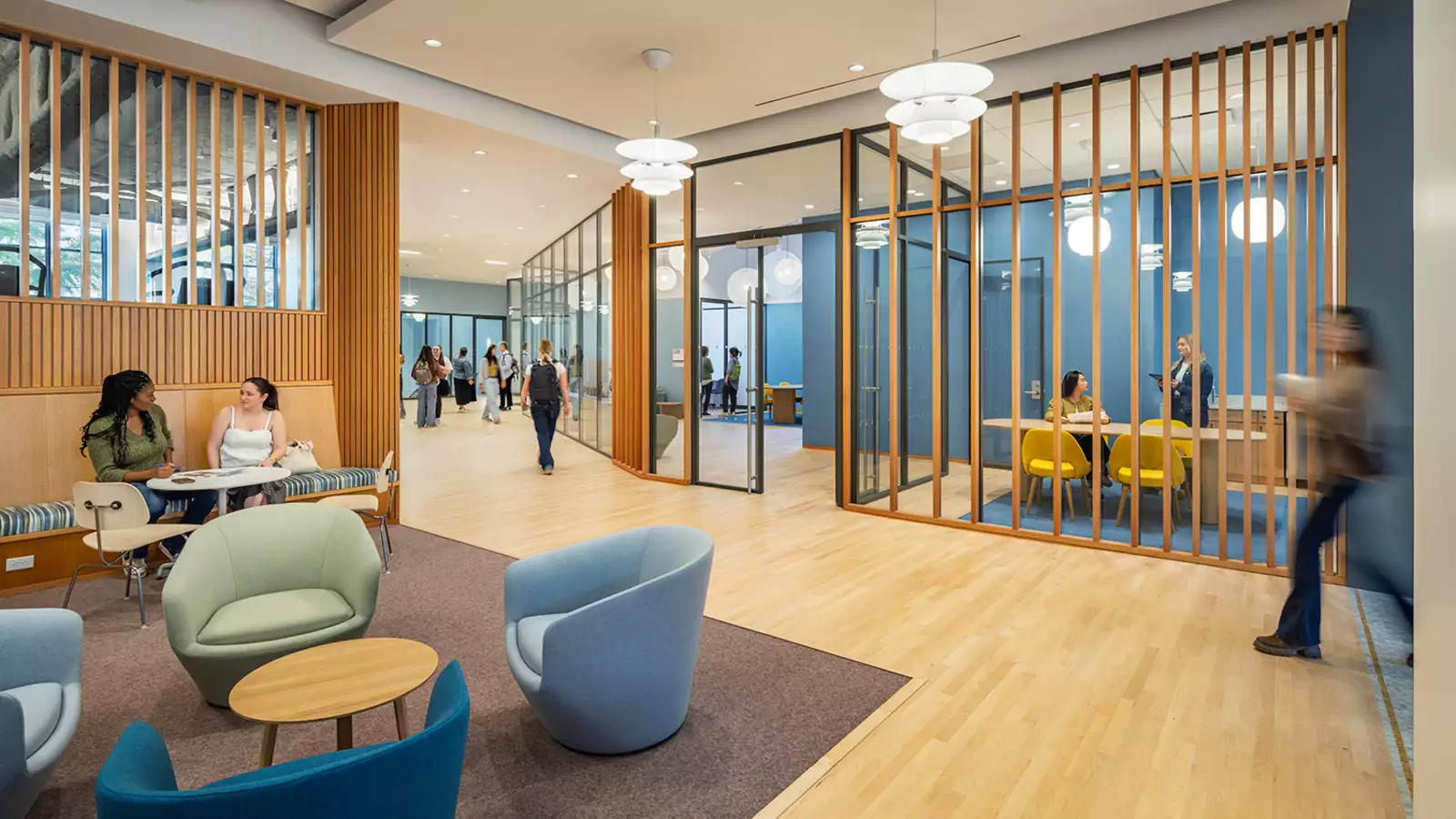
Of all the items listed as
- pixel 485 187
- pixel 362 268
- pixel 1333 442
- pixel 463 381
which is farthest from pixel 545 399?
pixel 463 381

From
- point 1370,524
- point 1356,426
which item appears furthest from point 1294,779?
point 1370,524

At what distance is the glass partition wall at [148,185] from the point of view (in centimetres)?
566

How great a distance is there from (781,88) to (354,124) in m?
3.98

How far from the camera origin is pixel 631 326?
9883 mm

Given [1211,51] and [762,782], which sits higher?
[1211,51]

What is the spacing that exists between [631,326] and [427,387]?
7.75 metres

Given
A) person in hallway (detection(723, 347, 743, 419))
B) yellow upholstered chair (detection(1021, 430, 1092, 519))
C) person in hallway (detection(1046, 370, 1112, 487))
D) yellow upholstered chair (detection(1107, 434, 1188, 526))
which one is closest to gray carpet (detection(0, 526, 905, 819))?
yellow upholstered chair (detection(1107, 434, 1188, 526))

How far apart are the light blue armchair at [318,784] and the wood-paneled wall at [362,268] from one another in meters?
5.86

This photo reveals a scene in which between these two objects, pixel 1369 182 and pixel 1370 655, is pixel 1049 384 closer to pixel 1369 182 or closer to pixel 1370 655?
pixel 1369 182

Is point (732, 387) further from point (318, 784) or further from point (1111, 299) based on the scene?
→ point (318, 784)

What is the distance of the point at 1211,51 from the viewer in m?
5.71

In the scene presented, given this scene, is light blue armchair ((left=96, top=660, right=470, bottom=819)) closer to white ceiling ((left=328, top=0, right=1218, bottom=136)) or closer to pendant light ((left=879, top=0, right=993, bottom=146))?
pendant light ((left=879, top=0, right=993, bottom=146))

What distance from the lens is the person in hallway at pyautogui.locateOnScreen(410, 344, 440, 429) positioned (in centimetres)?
1482

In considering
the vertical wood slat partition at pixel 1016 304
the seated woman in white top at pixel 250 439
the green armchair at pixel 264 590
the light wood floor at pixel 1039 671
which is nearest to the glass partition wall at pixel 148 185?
the seated woman in white top at pixel 250 439
